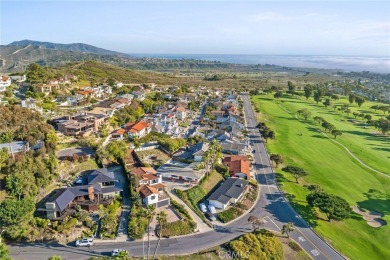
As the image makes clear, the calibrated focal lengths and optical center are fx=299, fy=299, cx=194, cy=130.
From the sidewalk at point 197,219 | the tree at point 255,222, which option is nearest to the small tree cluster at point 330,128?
the tree at point 255,222

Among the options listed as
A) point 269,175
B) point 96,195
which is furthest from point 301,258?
point 96,195

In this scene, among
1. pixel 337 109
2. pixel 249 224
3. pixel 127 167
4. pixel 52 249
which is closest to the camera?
Answer: pixel 52 249

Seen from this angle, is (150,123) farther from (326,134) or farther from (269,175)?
(326,134)

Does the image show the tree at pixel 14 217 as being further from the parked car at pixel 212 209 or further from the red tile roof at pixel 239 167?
the red tile roof at pixel 239 167

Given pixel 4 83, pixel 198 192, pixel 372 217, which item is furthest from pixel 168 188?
pixel 4 83

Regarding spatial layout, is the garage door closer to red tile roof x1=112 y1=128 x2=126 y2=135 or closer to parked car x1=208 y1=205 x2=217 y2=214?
parked car x1=208 y1=205 x2=217 y2=214

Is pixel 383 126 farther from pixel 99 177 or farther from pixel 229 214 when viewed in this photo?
pixel 99 177
